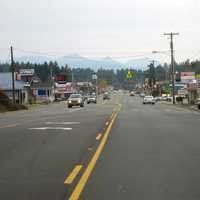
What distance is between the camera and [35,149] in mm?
14156

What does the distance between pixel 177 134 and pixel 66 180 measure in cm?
1000

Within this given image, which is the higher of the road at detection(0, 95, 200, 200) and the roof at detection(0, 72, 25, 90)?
the roof at detection(0, 72, 25, 90)

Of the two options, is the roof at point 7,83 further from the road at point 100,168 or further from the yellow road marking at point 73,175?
the yellow road marking at point 73,175

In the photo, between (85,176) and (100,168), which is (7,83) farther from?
(85,176)

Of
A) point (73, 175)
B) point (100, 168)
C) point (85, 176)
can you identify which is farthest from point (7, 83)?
point (85, 176)

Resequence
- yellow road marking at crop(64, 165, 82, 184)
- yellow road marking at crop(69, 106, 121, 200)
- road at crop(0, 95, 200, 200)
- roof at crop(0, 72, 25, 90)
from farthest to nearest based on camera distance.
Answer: roof at crop(0, 72, 25, 90), yellow road marking at crop(64, 165, 82, 184), road at crop(0, 95, 200, 200), yellow road marking at crop(69, 106, 121, 200)

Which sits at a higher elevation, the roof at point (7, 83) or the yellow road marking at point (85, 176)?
the roof at point (7, 83)

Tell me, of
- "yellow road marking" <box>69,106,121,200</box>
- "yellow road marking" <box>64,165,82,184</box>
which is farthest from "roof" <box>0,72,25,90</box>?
"yellow road marking" <box>64,165,82,184</box>

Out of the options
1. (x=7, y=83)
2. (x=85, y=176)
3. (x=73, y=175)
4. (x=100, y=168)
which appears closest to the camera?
(x=85, y=176)

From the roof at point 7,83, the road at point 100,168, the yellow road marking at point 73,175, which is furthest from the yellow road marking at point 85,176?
the roof at point 7,83

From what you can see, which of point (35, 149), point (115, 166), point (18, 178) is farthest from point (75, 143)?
point (18, 178)

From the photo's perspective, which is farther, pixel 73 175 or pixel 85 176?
pixel 73 175

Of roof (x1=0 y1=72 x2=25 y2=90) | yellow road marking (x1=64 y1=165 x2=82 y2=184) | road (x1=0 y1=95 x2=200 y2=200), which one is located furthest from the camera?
roof (x1=0 y1=72 x2=25 y2=90)

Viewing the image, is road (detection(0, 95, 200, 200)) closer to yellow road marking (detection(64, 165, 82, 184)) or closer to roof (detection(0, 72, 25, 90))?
yellow road marking (detection(64, 165, 82, 184))
